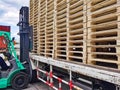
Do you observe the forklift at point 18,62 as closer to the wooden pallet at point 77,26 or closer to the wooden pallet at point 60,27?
the wooden pallet at point 60,27

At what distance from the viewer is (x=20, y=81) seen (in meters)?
7.15

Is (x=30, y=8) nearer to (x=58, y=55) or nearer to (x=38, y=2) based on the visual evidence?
(x=38, y=2)

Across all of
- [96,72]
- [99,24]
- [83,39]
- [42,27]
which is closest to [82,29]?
[83,39]

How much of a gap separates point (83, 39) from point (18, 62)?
4196 mm

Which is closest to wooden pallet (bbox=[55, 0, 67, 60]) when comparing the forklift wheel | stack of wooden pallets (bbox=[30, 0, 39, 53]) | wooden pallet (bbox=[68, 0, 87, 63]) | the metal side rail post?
wooden pallet (bbox=[68, 0, 87, 63])

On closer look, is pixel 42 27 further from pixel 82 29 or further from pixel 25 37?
pixel 82 29

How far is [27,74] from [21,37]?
1.49 meters

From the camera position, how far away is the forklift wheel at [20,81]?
7.03 metres

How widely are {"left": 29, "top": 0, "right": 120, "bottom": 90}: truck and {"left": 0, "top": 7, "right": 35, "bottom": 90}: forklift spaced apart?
0.97 m

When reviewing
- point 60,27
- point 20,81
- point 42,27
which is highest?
point 42,27

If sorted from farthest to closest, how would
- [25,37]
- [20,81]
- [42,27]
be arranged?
1. [25,37]
2. [20,81]
3. [42,27]

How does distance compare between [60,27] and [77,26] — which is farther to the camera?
[60,27]

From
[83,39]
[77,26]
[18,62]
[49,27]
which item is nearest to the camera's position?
[83,39]

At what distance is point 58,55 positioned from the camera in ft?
16.3
